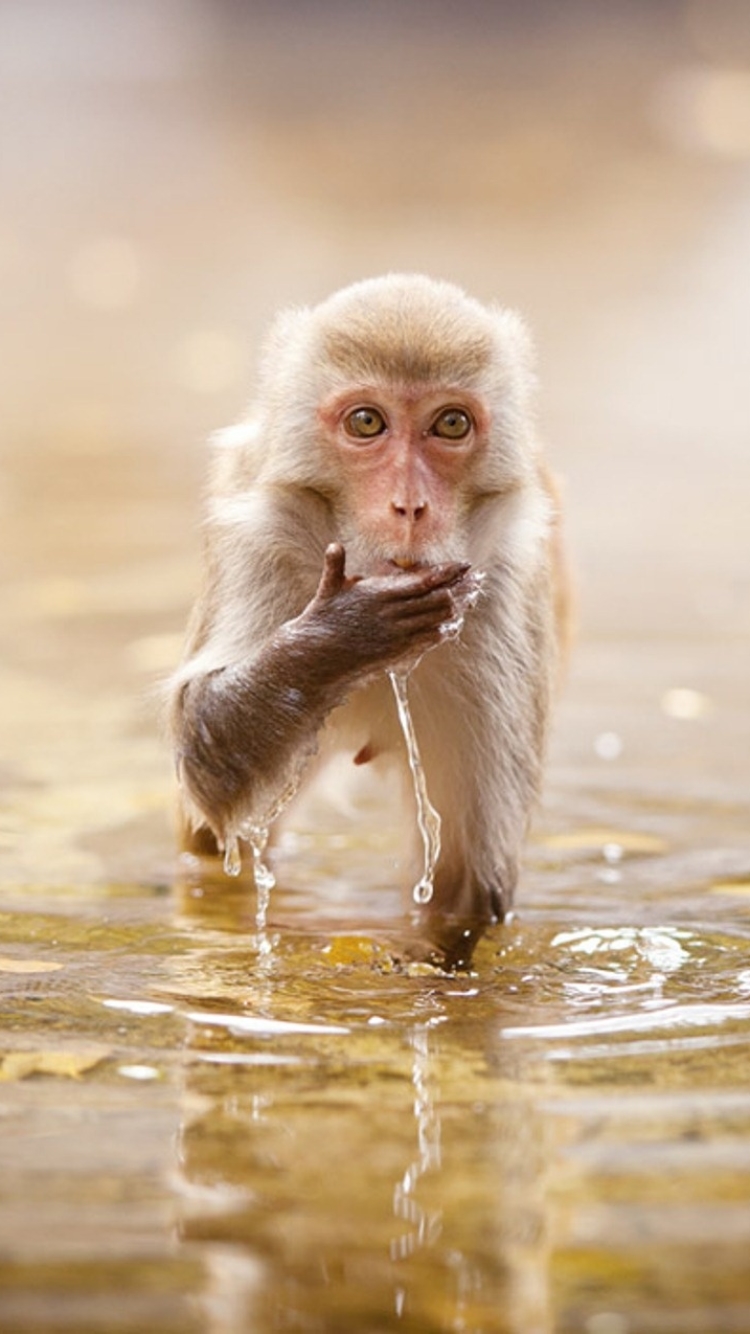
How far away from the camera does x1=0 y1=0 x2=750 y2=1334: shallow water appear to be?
2854 millimetres

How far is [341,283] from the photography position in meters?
12.6

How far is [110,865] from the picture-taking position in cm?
519

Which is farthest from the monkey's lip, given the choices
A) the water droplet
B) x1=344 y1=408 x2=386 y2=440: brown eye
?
the water droplet

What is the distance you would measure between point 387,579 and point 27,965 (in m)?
1.03

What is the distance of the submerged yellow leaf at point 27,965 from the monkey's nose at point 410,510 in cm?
110

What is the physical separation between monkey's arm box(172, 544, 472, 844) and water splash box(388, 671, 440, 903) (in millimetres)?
357

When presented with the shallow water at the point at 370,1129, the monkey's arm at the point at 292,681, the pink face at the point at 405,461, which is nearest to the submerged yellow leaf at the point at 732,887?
the shallow water at the point at 370,1129

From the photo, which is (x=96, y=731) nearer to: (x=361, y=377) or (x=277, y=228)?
(x=361, y=377)

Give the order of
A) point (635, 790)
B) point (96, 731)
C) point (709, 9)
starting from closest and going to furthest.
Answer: point (635, 790) < point (96, 731) < point (709, 9)

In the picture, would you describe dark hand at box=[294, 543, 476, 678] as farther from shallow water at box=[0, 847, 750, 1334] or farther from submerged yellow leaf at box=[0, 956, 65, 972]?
submerged yellow leaf at box=[0, 956, 65, 972]

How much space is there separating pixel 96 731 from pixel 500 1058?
284cm

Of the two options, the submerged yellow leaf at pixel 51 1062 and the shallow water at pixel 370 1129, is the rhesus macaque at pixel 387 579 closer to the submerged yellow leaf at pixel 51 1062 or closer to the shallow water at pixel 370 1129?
the shallow water at pixel 370 1129

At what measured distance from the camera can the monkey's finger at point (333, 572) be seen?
3.89 meters

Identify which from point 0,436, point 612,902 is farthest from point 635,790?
point 0,436
